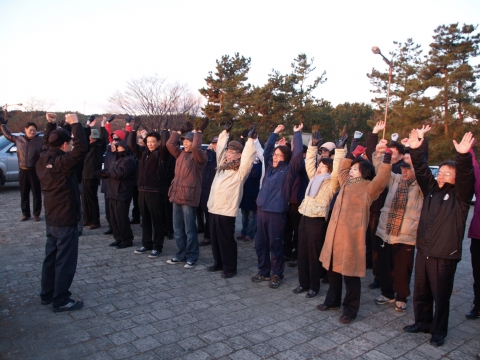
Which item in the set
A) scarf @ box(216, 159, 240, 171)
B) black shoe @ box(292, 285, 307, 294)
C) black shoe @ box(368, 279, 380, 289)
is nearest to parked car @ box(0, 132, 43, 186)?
scarf @ box(216, 159, 240, 171)

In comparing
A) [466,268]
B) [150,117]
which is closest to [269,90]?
[150,117]

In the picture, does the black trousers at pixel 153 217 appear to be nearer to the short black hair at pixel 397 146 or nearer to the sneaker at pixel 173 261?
the sneaker at pixel 173 261

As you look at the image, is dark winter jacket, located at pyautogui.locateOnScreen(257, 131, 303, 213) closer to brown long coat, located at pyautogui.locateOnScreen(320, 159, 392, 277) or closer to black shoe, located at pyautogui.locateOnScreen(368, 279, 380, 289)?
brown long coat, located at pyautogui.locateOnScreen(320, 159, 392, 277)

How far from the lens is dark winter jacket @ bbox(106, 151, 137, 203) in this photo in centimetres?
694

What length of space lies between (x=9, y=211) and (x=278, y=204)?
783cm

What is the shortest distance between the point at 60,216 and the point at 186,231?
2.18m

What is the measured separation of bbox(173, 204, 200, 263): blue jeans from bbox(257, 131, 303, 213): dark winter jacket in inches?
48.4


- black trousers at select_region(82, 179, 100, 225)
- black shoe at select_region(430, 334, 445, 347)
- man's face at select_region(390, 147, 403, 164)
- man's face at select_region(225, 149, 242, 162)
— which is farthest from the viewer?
black trousers at select_region(82, 179, 100, 225)

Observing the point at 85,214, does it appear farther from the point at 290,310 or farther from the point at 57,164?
the point at 290,310

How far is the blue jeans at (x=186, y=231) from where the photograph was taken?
6.23 m

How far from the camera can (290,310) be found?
4.79 metres

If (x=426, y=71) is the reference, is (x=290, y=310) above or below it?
below

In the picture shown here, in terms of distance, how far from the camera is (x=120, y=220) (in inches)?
281

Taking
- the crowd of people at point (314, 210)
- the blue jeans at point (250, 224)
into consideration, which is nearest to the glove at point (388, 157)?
the crowd of people at point (314, 210)
